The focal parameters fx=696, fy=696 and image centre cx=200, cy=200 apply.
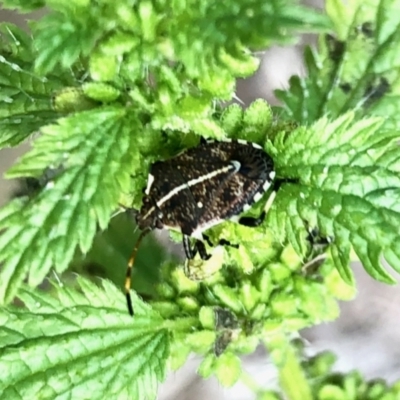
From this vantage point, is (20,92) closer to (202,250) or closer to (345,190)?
(202,250)

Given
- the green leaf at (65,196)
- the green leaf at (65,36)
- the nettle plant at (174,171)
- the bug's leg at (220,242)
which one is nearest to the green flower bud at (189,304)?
the nettle plant at (174,171)

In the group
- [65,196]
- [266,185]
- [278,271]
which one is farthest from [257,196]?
[65,196]

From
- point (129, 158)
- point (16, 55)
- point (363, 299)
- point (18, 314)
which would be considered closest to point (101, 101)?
point (129, 158)

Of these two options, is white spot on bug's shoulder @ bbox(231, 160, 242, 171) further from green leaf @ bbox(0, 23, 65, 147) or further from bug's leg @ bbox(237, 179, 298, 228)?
green leaf @ bbox(0, 23, 65, 147)

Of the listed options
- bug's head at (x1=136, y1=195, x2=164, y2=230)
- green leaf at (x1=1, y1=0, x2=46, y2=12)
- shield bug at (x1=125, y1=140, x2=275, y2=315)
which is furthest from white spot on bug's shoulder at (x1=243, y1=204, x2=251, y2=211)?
green leaf at (x1=1, y1=0, x2=46, y2=12)

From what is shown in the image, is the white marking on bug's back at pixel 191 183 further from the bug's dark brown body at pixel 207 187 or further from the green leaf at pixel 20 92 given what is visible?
the green leaf at pixel 20 92

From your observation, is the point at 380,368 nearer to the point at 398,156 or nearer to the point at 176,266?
the point at 176,266

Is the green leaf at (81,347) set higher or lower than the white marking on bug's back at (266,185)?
lower
